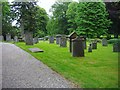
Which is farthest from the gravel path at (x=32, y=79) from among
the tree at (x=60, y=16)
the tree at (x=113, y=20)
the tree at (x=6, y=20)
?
the tree at (x=60, y=16)

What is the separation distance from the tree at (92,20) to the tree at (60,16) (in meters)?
21.3

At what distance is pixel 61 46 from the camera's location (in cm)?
2369

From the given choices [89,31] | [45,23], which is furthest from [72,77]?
[45,23]

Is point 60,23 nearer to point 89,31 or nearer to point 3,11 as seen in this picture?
point 3,11

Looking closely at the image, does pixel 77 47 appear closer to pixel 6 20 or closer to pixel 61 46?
pixel 61 46

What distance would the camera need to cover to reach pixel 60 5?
6669 centimetres

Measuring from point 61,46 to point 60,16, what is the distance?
41567 mm

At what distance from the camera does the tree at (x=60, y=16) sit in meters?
62.8

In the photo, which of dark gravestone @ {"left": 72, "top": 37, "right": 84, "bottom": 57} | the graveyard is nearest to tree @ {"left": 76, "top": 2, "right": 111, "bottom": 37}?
the graveyard

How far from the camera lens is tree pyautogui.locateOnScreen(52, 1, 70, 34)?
206ft

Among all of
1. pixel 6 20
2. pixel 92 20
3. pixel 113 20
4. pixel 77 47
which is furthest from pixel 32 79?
pixel 6 20

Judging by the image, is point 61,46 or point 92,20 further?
point 92,20

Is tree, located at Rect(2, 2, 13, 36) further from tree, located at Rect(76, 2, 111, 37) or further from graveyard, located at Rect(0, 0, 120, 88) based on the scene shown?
tree, located at Rect(76, 2, 111, 37)

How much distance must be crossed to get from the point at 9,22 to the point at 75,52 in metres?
36.4
